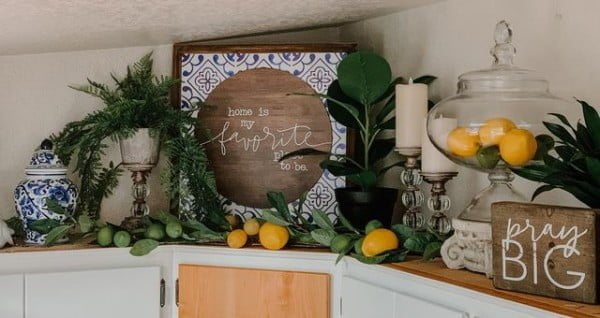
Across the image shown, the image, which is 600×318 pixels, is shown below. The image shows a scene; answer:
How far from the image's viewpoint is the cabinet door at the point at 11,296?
1.84 m

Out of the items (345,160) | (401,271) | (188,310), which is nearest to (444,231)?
(401,271)

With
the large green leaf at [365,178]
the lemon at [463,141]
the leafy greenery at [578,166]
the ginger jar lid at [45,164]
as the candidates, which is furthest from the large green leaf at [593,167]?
the ginger jar lid at [45,164]

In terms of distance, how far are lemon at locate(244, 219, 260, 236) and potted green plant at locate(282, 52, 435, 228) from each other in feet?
0.68

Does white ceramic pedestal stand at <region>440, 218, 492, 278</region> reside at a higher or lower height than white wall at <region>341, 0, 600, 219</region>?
lower

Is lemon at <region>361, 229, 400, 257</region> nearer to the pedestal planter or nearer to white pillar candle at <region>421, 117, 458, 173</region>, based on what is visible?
white pillar candle at <region>421, 117, 458, 173</region>

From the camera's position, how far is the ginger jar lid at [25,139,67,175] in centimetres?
196

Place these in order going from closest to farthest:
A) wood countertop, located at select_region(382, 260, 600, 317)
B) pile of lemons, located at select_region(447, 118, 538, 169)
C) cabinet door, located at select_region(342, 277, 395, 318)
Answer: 1. wood countertop, located at select_region(382, 260, 600, 317)
2. pile of lemons, located at select_region(447, 118, 538, 169)
3. cabinet door, located at select_region(342, 277, 395, 318)

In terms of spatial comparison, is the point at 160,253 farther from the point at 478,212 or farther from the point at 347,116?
the point at 478,212

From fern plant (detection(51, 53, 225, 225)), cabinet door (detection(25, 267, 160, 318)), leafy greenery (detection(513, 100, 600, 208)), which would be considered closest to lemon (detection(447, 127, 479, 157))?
leafy greenery (detection(513, 100, 600, 208))

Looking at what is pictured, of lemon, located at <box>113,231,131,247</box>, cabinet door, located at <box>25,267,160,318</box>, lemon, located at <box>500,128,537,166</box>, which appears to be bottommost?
cabinet door, located at <box>25,267,160,318</box>

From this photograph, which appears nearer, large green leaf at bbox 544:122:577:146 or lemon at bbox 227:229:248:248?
large green leaf at bbox 544:122:577:146

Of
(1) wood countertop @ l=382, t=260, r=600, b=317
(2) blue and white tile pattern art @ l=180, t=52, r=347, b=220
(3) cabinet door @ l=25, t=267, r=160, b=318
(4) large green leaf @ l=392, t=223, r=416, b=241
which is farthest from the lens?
(2) blue and white tile pattern art @ l=180, t=52, r=347, b=220

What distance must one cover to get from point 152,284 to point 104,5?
0.77m

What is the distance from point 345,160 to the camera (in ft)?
6.95
